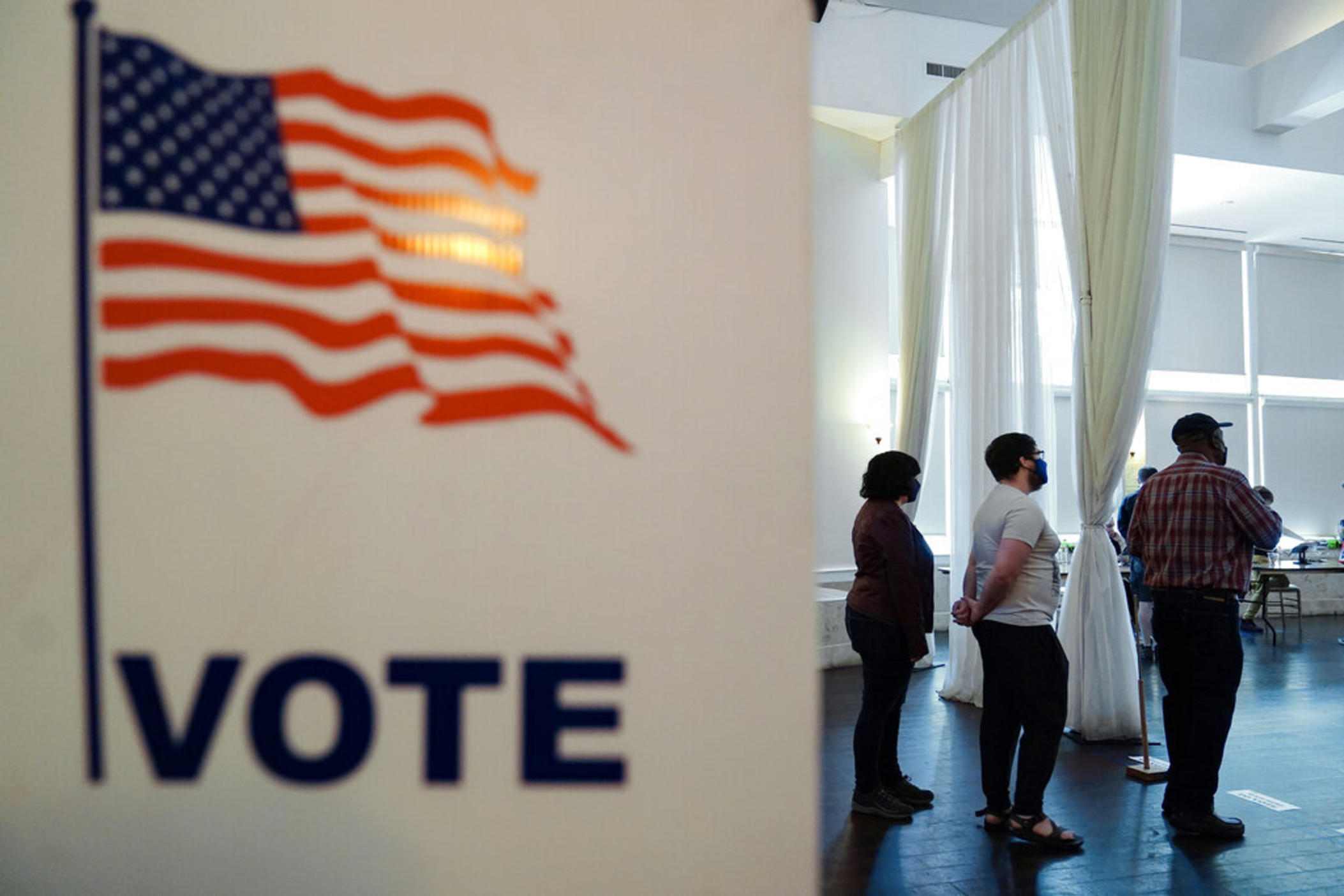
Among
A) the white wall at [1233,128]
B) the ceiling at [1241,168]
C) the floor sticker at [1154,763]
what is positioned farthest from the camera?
the white wall at [1233,128]

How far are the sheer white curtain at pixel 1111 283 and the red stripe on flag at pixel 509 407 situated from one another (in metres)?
4.26

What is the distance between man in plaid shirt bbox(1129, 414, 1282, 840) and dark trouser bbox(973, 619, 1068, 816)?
1.72 feet

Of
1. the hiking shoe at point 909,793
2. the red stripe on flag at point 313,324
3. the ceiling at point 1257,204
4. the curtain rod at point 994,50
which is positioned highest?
the ceiling at point 1257,204

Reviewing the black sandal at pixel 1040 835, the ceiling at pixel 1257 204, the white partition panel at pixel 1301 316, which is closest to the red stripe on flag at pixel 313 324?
the black sandal at pixel 1040 835

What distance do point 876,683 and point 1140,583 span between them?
359 cm

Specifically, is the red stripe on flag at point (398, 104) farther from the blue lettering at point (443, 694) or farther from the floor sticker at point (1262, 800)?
the floor sticker at point (1262, 800)

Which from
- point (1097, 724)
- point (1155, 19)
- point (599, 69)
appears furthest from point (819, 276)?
point (599, 69)

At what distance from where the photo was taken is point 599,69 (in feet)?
2.57

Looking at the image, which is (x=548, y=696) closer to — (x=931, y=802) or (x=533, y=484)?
(x=533, y=484)

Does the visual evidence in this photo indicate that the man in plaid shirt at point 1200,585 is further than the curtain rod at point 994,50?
No

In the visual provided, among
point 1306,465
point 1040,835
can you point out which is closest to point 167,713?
point 1040,835

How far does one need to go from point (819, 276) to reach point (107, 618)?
7352 millimetres

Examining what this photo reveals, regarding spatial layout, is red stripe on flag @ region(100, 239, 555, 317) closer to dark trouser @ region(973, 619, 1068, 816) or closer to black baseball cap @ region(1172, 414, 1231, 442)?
dark trouser @ region(973, 619, 1068, 816)

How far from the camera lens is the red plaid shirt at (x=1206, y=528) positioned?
3094 mm
